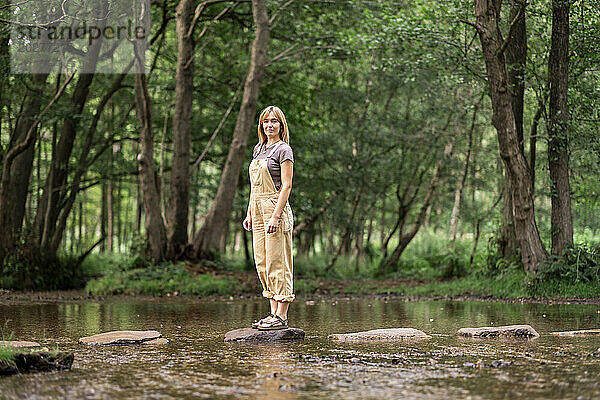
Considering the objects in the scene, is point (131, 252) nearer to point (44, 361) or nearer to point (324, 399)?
point (44, 361)

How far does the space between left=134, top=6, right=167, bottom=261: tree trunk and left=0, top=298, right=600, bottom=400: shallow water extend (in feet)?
22.7

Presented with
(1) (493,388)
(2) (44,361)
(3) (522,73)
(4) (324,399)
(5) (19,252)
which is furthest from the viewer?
(5) (19,252)

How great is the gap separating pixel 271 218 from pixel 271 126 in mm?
994

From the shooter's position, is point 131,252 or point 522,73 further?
point 131,252

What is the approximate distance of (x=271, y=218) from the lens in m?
6.67

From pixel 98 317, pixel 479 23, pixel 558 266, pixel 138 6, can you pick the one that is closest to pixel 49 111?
pixel 138 6

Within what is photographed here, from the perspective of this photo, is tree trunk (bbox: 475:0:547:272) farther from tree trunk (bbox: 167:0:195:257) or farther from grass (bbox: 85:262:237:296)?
tree trunk (bbox: 167:0:195:257)

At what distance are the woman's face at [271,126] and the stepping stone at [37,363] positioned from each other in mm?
3172

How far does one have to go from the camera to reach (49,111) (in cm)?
1666

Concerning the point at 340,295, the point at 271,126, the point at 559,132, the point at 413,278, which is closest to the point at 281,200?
the point at 271,126

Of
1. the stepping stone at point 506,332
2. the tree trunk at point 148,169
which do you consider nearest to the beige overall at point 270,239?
the stepping stone at point 506,332

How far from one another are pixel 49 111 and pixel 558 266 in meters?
12.2

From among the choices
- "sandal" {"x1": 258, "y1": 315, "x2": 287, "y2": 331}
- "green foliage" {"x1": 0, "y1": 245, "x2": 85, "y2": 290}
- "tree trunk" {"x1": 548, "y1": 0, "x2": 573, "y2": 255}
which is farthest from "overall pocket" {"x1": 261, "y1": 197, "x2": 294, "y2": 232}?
"green foliage" {"x1": 0, "y1": 245, "x2": 85, "y2": 290}

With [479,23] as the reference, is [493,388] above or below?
below
